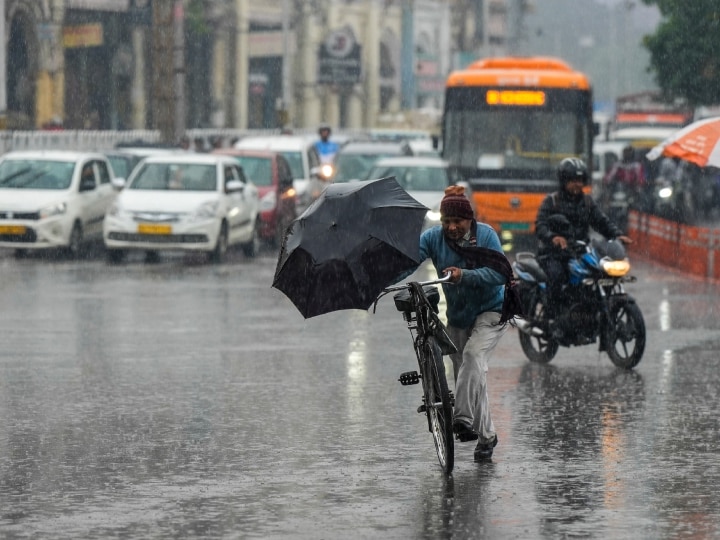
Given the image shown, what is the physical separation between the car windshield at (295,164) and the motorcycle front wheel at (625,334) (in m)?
20.9

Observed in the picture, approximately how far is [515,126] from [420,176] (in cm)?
214

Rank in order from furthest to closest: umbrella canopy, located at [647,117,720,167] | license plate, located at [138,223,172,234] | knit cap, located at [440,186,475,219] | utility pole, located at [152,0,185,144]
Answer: utility pole, located at [152,0,185,144] → license plate, located at [138,223,172,234] → umbrella canopy, located at [647,117,720,167] → knit cap, located at [440,186,475,219]

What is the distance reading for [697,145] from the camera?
18.3 m

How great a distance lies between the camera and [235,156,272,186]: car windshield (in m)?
30.3

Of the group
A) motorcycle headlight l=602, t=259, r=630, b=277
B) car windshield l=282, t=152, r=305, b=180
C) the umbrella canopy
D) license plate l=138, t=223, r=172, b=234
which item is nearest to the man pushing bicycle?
motorcycle headlight l=602, t=259, r=630, b=277

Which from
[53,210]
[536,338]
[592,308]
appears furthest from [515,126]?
[592,308]

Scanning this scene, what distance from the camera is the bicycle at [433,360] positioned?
29.2ft

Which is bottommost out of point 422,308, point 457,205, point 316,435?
point 316,435

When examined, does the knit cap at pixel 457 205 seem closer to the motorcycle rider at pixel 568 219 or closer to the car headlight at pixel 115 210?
the motorcycle rider at pixel 568 219

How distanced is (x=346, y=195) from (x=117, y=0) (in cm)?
4929

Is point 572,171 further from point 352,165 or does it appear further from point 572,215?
point 352,165

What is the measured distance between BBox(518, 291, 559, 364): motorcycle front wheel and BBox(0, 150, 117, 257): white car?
41.7ft

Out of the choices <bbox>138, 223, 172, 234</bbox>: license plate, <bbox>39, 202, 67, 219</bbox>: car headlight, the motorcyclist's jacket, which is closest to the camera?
the motorcyclist's jacket

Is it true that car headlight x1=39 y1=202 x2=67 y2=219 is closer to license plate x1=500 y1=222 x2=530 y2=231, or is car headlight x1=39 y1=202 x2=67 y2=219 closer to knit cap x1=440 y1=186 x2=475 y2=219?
license plate x1=500 y1=222 x2=530 y2=231
